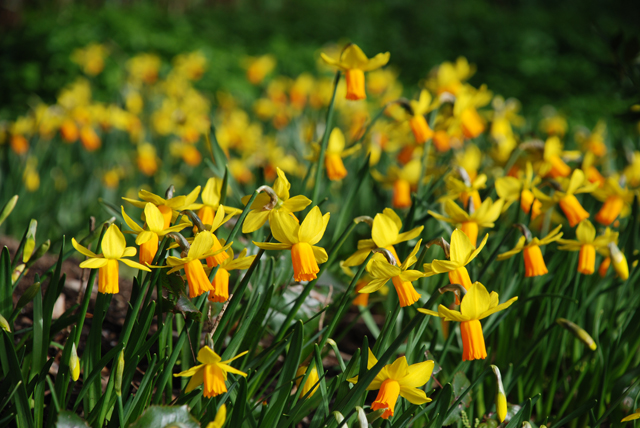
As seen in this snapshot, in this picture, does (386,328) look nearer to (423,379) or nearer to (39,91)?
(423,379)

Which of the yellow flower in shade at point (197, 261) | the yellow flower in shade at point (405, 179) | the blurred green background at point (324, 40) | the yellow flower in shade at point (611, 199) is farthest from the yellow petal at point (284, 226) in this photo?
the blurred green background at point (324, 40)

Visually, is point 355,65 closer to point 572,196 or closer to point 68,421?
point 572,196

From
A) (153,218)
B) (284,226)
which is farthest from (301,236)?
(153,218)

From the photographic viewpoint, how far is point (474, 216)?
1.43 m

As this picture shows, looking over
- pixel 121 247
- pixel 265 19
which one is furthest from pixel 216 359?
pixel 265 19

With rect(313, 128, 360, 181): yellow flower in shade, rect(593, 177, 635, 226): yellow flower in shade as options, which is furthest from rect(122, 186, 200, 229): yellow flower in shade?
rect(593, 177, 635, 226): yellow flower in shade

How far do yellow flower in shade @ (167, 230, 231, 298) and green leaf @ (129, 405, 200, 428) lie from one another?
235mm

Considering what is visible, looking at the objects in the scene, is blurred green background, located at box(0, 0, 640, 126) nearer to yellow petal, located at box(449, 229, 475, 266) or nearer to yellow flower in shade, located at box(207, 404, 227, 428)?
yellow petal, located at box(449, 229, 475, 266)

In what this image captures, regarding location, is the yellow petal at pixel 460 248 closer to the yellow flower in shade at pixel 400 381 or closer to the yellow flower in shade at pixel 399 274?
the yellow flower in shade at pixel 399 274

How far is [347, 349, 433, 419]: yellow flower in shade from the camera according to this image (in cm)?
106

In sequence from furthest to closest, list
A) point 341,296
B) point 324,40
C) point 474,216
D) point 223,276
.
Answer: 1. point 324,40
2. point 341,296
3. point 474,216
4. point 223,276

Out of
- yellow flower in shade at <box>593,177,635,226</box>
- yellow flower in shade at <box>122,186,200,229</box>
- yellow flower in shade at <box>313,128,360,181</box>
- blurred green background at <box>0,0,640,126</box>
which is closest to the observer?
yellow flower in shade at <box>122,186,200,229</box>

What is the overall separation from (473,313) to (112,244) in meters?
0.74

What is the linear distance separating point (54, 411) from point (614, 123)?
690 cm
